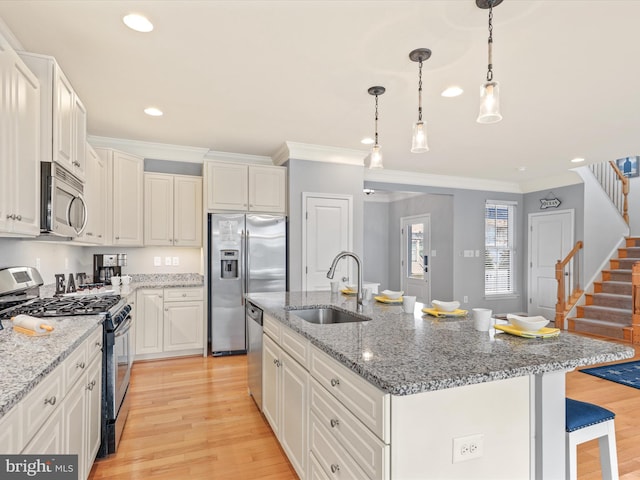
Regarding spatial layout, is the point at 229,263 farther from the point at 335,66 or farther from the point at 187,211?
the point at 335,66

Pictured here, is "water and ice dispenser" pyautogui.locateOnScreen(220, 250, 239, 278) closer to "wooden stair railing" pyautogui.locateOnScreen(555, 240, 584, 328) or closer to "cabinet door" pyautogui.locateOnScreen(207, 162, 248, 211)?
"cabinet door" pyautogui.locateOnScreen(207, 162, 248, 211)

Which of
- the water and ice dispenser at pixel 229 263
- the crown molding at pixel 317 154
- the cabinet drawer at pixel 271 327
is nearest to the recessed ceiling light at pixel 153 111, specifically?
the crown molding at pixel 317 154

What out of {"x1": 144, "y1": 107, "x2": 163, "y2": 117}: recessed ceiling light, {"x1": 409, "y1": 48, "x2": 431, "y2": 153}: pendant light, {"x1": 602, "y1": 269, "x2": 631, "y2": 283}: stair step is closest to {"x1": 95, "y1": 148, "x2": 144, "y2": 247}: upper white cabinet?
{"x1": 144, "y1": 107, "x2": 163, "y2": 117}: recessed ceiling light

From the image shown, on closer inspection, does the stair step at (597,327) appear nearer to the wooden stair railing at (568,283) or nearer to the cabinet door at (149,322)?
the wooden stair railing at (568,283)

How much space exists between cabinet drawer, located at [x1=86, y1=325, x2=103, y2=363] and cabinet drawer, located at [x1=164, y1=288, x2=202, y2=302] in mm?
2083

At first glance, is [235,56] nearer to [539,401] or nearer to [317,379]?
[317,379]

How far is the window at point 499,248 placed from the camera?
22.5ft

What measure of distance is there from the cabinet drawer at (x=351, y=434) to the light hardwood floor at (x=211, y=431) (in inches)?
30.3

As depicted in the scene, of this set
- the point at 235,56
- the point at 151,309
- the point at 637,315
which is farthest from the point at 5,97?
the point at 637,315

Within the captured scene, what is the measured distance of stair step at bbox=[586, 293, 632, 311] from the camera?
17.9ft

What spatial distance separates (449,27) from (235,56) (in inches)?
54.1

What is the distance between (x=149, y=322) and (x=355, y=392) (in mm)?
3510

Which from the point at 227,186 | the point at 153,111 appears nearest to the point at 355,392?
the point at 153,111

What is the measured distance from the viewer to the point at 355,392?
127 centimetres
